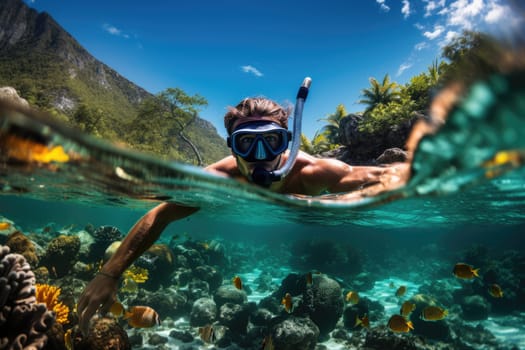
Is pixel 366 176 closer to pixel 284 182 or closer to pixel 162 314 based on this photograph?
pixel 284 182

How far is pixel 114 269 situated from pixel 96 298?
0.38 meters

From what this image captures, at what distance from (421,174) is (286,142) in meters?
2.18

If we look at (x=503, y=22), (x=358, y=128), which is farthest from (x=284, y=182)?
(x=358, y=128)

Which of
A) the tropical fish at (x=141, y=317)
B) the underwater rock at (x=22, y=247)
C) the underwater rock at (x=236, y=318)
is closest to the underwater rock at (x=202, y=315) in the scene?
the underwater rock at (x=236, y=318)

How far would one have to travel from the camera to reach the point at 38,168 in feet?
18.3

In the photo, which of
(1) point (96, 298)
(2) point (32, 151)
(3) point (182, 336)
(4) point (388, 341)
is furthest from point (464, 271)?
(2) point (32, 151)

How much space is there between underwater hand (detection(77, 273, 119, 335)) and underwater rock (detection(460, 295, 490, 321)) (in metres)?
19.5

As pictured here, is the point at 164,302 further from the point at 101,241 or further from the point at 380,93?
the point at 380,93

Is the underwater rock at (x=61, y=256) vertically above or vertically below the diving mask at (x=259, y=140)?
below

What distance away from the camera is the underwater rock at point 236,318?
11219mm

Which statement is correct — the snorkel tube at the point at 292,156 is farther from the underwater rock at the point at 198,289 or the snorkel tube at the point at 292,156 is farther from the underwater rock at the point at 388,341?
the underwater rock at the point at 198,289

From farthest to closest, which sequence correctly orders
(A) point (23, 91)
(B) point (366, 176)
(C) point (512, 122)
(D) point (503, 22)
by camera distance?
(A) point (23, 91)
(B) point (366, 176)
(C) point (512, 122)
(D) point (503, 22)

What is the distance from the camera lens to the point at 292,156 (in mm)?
Answer: 4316

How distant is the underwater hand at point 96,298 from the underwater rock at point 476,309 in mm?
19469
